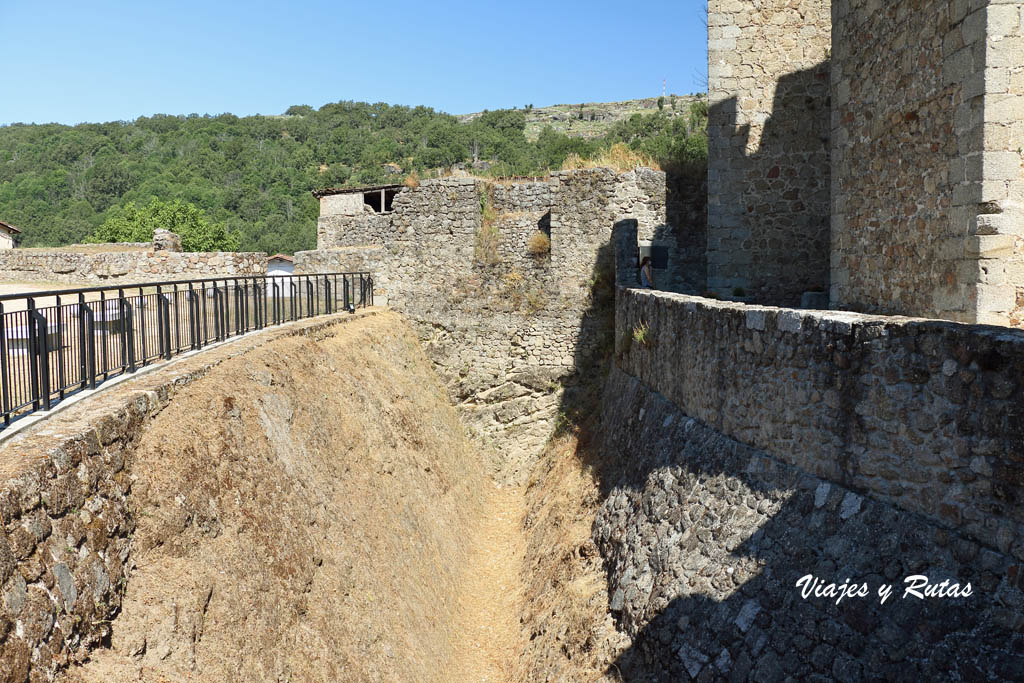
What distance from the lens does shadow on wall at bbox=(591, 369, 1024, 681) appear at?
3781 mm

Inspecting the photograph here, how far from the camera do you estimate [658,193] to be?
46.9 feet

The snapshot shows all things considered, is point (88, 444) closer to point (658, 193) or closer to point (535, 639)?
point (535, 639)

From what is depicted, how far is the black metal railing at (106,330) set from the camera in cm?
540

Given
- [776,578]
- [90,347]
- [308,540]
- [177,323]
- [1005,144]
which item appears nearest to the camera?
[776,578]

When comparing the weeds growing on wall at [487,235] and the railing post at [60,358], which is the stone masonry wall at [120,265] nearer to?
the weeds growing on wall at [487,235]

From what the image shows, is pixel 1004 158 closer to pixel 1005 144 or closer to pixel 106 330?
pixel 1005 144

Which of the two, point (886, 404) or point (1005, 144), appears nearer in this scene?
point (886, 404)

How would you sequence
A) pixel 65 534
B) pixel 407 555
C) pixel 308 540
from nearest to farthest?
1. pixel 65 534
2. pixel 308 540
3. pixel 407 555

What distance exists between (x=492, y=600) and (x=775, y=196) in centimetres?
770

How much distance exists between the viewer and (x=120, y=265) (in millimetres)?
19438

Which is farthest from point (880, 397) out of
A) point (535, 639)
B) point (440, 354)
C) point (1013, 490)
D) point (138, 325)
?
point (440, 354)

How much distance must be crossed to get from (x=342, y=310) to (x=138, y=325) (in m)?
7.38

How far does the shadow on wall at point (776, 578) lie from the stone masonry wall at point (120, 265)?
14639 mm

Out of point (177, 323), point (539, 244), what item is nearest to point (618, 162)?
point (539, 244)
